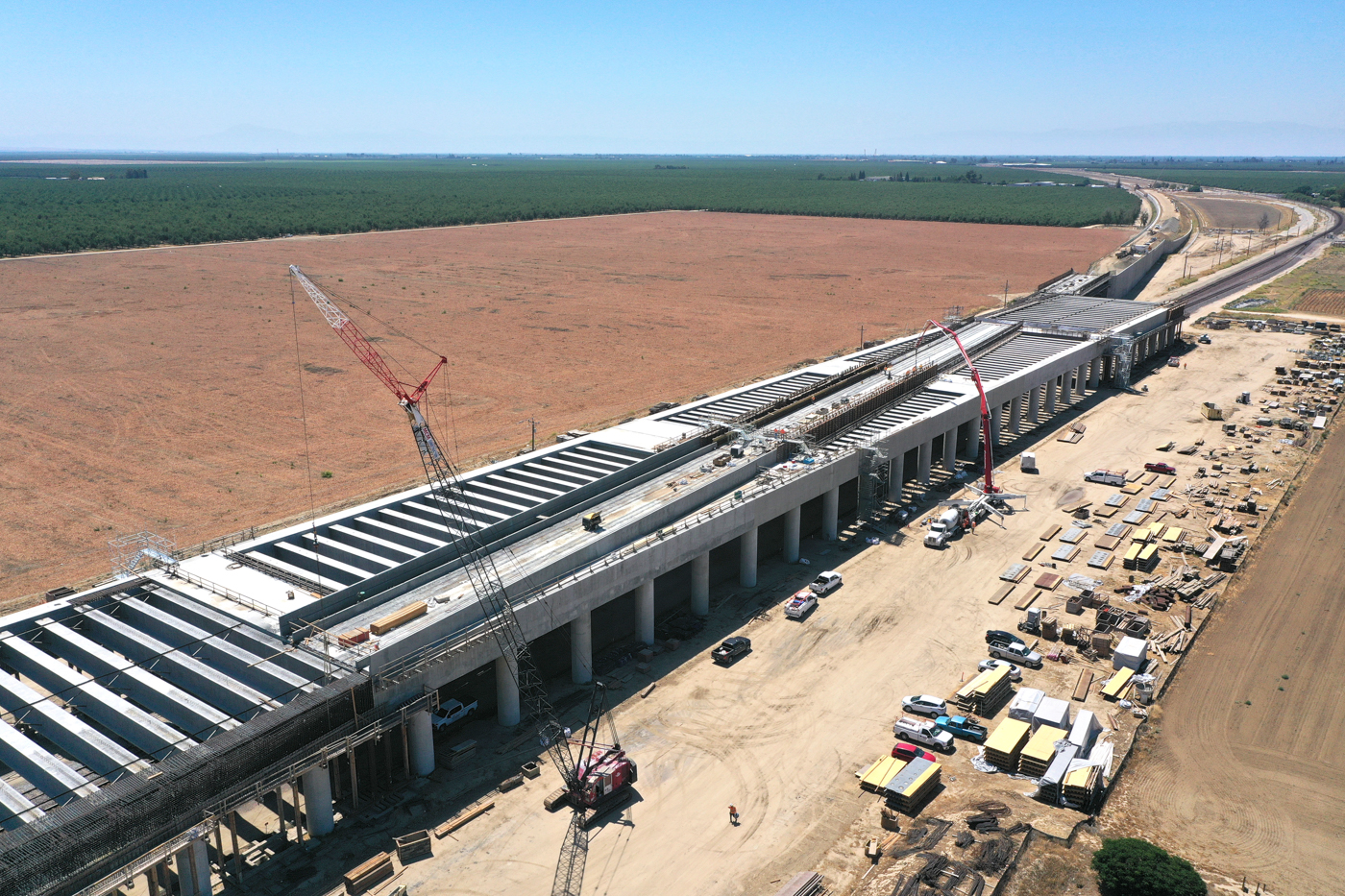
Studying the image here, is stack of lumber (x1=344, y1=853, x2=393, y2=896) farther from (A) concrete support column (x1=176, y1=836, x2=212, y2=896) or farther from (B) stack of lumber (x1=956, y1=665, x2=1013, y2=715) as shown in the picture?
(B) stack of lumber (x1=956, y1=665, x2=1013, y2=715)

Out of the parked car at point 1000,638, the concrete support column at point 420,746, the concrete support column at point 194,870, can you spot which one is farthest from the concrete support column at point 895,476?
the concrete support column at point 194,870

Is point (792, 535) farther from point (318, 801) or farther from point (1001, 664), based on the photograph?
point (318, 801)

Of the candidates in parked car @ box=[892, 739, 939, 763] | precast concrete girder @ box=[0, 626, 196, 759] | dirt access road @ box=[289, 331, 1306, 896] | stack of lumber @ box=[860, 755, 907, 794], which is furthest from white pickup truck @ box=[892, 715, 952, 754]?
precast concrete girder @ box=[0, 626, 196, 759]

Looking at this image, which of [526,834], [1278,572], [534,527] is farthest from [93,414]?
[1278,572]

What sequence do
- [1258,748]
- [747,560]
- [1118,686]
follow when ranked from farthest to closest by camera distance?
[747,560]
[1118,686]
[1258,748]

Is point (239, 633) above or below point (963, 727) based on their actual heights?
above

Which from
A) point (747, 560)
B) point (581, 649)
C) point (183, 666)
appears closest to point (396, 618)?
point (183, 666)
